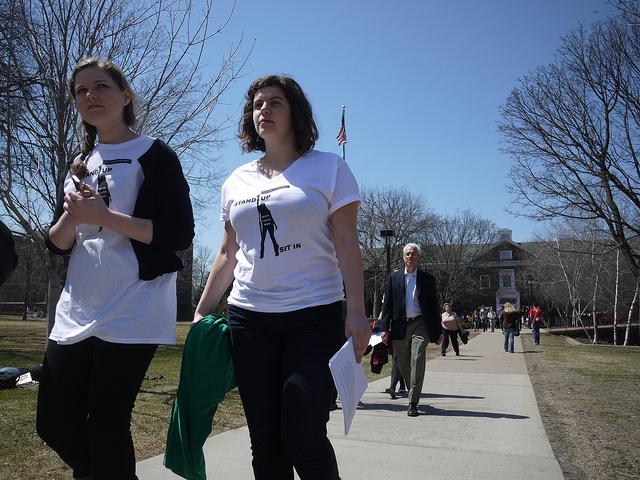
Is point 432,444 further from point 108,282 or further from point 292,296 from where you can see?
point 108,282

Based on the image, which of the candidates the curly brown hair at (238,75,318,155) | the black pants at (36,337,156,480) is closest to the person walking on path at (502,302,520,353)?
the curly brown hair at (238,75,318,155)

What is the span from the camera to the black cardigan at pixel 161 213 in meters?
2.23

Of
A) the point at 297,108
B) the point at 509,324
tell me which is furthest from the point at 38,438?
the point at 509,324

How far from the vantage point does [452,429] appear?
17.8 feet

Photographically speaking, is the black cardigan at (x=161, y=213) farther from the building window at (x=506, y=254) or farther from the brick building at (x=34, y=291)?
the building window at (x=506, y=254)

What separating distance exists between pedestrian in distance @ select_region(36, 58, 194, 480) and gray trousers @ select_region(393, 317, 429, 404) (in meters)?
4.61

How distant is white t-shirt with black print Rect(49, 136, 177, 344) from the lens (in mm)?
2119

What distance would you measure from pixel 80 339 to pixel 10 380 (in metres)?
6.32

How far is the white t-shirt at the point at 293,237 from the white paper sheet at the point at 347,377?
0.24 m

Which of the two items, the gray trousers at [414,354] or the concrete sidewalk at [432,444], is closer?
→ the concrete sidewalk at [432,444]

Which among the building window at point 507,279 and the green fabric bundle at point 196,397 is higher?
the building window at point 507,279

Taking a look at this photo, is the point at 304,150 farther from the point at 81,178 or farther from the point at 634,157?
the point at 634,157

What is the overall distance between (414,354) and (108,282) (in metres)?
5.09

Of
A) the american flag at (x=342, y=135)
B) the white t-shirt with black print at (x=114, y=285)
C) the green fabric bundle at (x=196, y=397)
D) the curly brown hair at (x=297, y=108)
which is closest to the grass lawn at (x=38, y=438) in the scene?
the green fabric bundle at (x=196, y=397)
